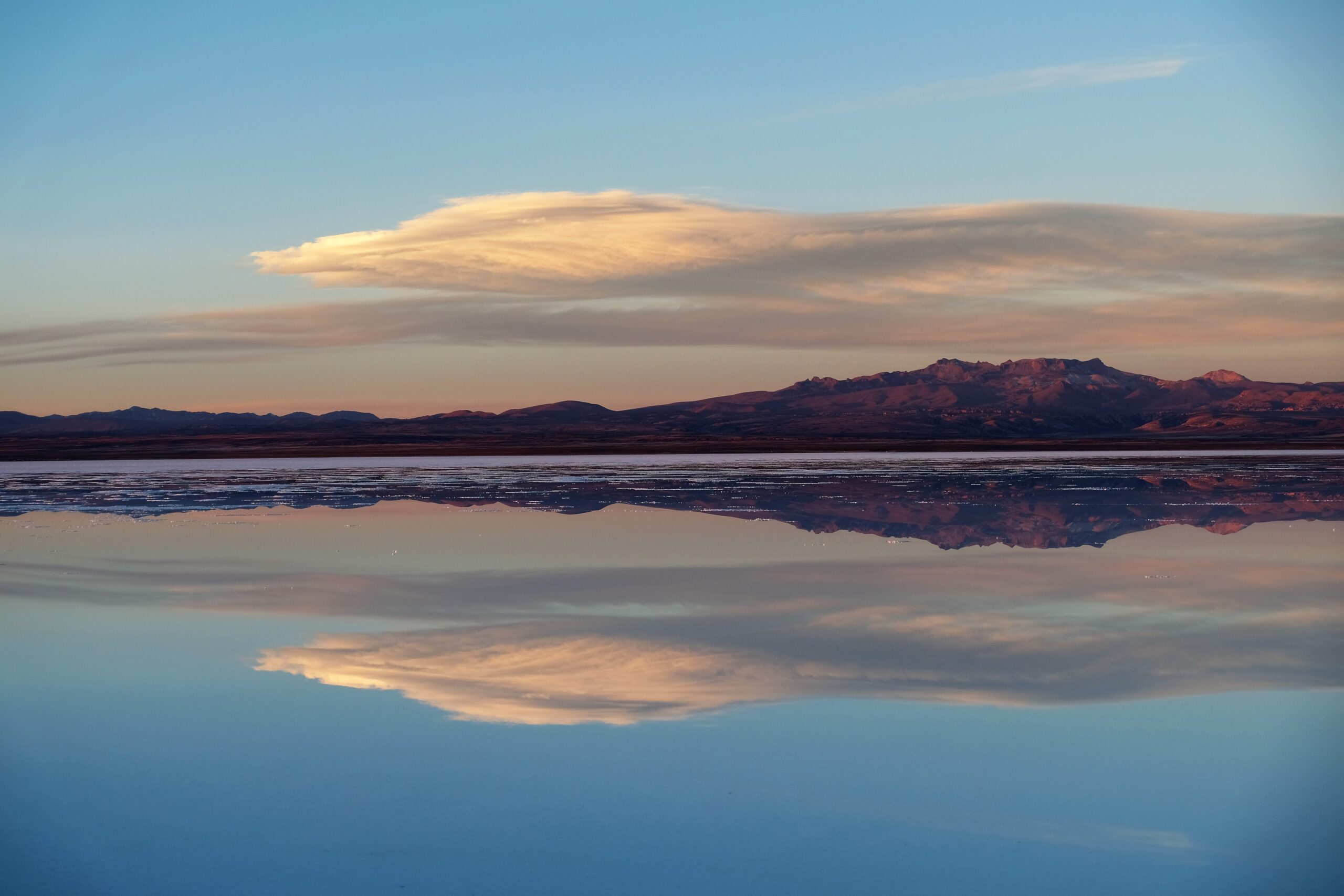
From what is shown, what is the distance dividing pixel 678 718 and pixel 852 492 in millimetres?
21378

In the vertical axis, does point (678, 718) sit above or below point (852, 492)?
below

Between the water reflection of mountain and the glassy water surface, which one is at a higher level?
the water reflection of mountain

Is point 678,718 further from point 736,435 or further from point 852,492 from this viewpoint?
point 736,435

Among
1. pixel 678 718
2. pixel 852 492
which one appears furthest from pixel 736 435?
pixel 678 718

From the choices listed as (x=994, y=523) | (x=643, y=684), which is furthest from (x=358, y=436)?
(x=643, y=684)

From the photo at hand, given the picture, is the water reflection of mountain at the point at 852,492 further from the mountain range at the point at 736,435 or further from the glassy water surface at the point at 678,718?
the mountain range at the point at 736,435

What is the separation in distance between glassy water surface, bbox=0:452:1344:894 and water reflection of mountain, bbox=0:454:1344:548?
10.9 feet

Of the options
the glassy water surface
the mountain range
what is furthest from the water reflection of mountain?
the mountain range

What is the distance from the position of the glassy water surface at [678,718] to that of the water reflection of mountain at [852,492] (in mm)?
3318

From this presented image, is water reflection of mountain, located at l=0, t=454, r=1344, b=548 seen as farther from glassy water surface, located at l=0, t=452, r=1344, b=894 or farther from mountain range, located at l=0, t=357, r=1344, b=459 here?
mountain range, located at l=0, t=357, r=1344, b=459

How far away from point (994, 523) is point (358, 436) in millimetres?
111268

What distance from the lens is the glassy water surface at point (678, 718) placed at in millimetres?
4766

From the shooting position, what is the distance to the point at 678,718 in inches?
267

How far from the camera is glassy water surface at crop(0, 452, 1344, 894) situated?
4.77 m
